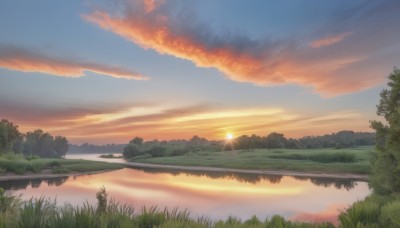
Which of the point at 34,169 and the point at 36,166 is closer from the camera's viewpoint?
the point at 34,169

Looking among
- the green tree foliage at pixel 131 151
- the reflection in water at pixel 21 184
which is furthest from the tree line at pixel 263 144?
the reflection in water at pixel 21 184

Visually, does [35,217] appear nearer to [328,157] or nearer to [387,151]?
[387,151]

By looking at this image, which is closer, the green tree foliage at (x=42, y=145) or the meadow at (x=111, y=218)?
the meadow at (x=111, y=218)

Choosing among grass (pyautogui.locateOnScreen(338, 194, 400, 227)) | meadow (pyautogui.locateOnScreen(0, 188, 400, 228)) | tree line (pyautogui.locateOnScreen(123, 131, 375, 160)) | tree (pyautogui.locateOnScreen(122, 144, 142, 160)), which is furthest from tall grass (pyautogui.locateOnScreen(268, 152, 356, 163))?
tree (pyautogui.locateOnScreen(122, 144, 142, 160))

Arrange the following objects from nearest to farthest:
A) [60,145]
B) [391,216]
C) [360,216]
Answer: [391,216]
[360,216]
[60,145]

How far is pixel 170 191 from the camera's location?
3925 centimetres

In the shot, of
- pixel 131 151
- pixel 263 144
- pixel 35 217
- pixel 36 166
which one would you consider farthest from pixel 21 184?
pixel 263 144

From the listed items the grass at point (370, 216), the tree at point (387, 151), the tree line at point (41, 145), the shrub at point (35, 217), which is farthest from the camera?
the tree line at point (41, 145)

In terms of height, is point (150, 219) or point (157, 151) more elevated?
point (157, 151)

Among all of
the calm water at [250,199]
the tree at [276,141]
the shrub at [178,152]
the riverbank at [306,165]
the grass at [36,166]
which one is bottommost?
the calm water at [250,199]

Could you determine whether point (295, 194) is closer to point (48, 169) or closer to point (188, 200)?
point (188, 200)

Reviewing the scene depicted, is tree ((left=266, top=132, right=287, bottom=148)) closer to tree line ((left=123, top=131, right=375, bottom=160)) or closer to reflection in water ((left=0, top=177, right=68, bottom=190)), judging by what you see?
tree line ((left=123, top=131, right=375, bottom=160))

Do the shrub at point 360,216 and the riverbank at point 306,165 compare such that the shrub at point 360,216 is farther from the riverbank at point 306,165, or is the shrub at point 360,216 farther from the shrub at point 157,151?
the shrub at point 157,151

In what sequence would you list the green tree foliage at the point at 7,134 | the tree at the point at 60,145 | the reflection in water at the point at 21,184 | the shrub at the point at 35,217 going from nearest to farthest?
1. the shrub at the point at 35,217
2. the reflection in water at the point at 21,184
3. the green tree foliage at the point at 7,134
4. the tree at the point at 60,145
